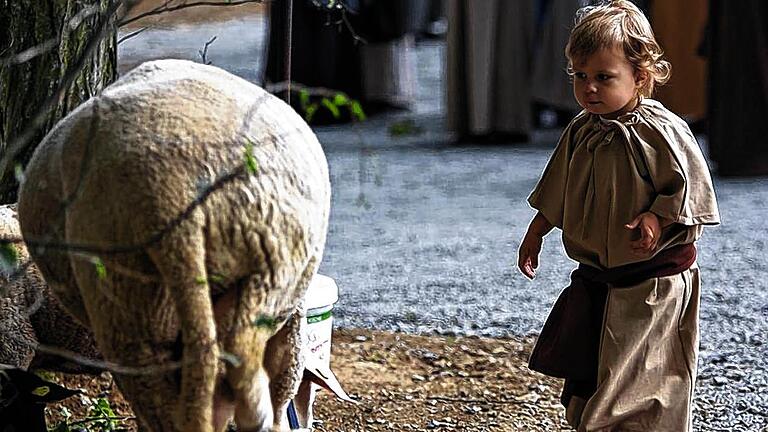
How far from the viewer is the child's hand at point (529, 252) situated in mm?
3158

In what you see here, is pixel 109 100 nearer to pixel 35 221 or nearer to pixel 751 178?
pixel 35 221

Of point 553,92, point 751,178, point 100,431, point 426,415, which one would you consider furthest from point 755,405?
point 553,92

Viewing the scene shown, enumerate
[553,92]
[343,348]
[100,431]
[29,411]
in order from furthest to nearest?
[553,92]
[343,348]
[100,431]
[29,411]

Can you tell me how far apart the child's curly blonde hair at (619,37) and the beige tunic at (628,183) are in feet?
0.43

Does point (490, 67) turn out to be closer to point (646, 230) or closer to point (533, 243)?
point (533, 243)

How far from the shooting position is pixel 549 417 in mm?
3764

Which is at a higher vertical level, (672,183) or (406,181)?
(672,183)

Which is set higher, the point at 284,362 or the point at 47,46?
the point at 47,46

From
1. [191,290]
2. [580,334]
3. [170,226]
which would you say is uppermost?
[170,226]

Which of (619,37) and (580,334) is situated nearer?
(619,37)

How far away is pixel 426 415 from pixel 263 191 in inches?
70.2

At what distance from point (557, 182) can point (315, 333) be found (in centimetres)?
86

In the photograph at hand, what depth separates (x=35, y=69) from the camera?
3.69 metres

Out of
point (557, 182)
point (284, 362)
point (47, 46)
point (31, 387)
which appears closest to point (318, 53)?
point (557, 182)
